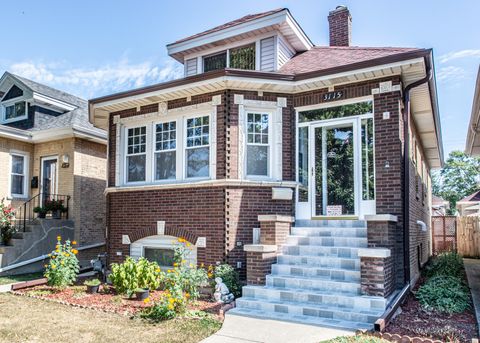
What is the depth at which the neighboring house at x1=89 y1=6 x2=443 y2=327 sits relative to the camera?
21.2 feet

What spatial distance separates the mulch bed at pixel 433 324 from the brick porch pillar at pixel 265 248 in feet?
7.10

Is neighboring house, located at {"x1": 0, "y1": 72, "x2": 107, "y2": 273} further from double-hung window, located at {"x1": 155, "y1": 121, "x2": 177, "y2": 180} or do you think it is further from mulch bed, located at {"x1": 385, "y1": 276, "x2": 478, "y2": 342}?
mulch bed, located at {"x1": 385, "y1": 276, "x2": 478, "y2": 342}

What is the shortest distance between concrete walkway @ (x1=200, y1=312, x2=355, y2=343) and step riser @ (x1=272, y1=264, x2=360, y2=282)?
1.24 meters

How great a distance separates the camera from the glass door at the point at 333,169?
26.8ft

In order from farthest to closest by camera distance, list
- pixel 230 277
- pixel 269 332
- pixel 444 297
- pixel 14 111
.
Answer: pixel 14 111 < pixel 230 277 < pixel 444 297 < pixel 269 332

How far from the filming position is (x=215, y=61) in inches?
428

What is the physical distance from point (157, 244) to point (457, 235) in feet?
43.9

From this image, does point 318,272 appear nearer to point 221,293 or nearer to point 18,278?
point 221,293

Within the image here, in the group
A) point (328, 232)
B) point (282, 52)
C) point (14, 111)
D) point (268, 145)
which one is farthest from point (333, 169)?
point (14, 111)

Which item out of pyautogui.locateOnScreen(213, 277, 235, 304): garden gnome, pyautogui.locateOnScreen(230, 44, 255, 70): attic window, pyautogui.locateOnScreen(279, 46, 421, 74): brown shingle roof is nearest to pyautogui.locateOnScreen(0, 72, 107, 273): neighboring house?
pyautogui.locateOnScreen(230, 44, 255, 70): attic window

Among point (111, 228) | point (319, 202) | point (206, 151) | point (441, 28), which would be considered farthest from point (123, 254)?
point (441, 28)

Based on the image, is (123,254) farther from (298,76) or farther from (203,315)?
(298,76)

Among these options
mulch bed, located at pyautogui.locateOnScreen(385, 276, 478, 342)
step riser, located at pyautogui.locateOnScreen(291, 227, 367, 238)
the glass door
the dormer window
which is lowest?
mulch bed, located at pyautogui.locateOnScreen(385, 276, 478, 342)

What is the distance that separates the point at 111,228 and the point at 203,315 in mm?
4361
